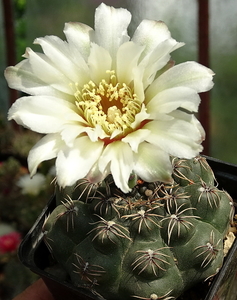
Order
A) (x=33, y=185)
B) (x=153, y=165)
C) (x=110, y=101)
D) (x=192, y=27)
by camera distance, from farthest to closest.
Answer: (x=33, y=185)
(x=192, y=27)
(x=110, y=101)
(x=153, y=165)

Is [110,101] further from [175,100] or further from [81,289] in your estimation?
[81,289]

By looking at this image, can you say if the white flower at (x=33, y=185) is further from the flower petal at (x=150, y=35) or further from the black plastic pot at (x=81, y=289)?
the flower petal at (x=150, y=35)

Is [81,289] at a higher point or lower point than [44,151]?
lower

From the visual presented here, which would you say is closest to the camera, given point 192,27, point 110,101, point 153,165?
point 153,165

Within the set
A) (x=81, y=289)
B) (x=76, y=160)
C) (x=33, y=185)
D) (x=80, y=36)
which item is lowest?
(x=33, y=185)

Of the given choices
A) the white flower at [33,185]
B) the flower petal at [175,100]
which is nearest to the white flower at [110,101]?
the flower petal at [175,100]

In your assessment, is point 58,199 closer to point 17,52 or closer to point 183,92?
point 183,92

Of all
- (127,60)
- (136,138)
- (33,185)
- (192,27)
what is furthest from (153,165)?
(33,185)

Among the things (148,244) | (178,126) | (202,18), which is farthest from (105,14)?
(202,18)
